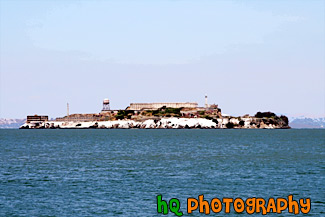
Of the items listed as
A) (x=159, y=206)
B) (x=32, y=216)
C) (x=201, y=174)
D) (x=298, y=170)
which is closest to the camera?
(x=32, y=216)

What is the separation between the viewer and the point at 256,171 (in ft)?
212

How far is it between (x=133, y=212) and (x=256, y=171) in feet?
96.6

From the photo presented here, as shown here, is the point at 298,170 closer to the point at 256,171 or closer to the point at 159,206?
the point at 256,171

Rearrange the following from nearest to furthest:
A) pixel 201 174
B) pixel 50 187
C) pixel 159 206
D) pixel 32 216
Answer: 1. pixel 32 216
2. pixel 159 206
3. pixel 50 187
4. pixel 201 174

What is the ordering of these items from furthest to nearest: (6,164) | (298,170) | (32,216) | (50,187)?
(6,164) → (298,170) → (50,187) → (32,216)

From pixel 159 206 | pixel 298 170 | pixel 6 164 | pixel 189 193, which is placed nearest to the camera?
pixel 159 206

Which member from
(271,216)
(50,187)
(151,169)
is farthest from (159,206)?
(151,169)

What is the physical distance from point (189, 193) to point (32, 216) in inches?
578

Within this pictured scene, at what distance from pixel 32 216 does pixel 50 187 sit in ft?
42.7

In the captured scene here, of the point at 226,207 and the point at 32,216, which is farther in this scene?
the point at 226,207

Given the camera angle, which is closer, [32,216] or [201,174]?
[32,216]

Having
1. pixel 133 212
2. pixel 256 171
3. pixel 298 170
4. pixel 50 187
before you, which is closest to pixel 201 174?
pixel 256 171

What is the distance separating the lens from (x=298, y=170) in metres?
66.2

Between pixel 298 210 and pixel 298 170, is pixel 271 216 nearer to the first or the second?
pixel 298 210
